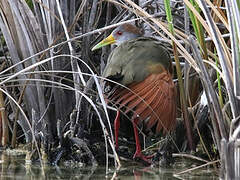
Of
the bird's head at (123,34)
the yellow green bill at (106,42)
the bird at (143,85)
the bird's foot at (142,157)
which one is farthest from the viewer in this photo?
the bird's head at (123,34)

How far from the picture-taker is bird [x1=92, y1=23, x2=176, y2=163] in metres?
3.43

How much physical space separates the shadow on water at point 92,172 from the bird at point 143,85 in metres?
0.23

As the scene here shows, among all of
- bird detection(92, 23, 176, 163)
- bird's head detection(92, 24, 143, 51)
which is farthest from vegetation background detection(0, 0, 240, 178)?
bird's head detection(92, 24, 143, 51)

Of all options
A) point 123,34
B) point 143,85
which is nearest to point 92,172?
point 143,85

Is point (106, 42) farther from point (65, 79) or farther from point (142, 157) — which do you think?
point (142, 157)

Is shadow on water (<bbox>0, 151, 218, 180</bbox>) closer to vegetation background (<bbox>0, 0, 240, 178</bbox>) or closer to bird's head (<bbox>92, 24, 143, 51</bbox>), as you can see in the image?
vegetation background (<bbox>0, 0, 240, 178</bbox>)

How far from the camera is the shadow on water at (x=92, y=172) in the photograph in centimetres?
318

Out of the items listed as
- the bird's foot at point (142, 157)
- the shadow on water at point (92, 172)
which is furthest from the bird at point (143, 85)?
the shadow on water at point (92, 172)

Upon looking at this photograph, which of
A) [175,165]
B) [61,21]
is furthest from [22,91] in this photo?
[175,165]

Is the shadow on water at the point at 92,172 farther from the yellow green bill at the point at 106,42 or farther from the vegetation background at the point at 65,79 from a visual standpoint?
the yellow green bill at the point at 106,42

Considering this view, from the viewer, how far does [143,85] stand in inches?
139

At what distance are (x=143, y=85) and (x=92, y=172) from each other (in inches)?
24.4

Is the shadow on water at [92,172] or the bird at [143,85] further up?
the bird at [143,85]

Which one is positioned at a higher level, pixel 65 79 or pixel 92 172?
pixel 65 79
